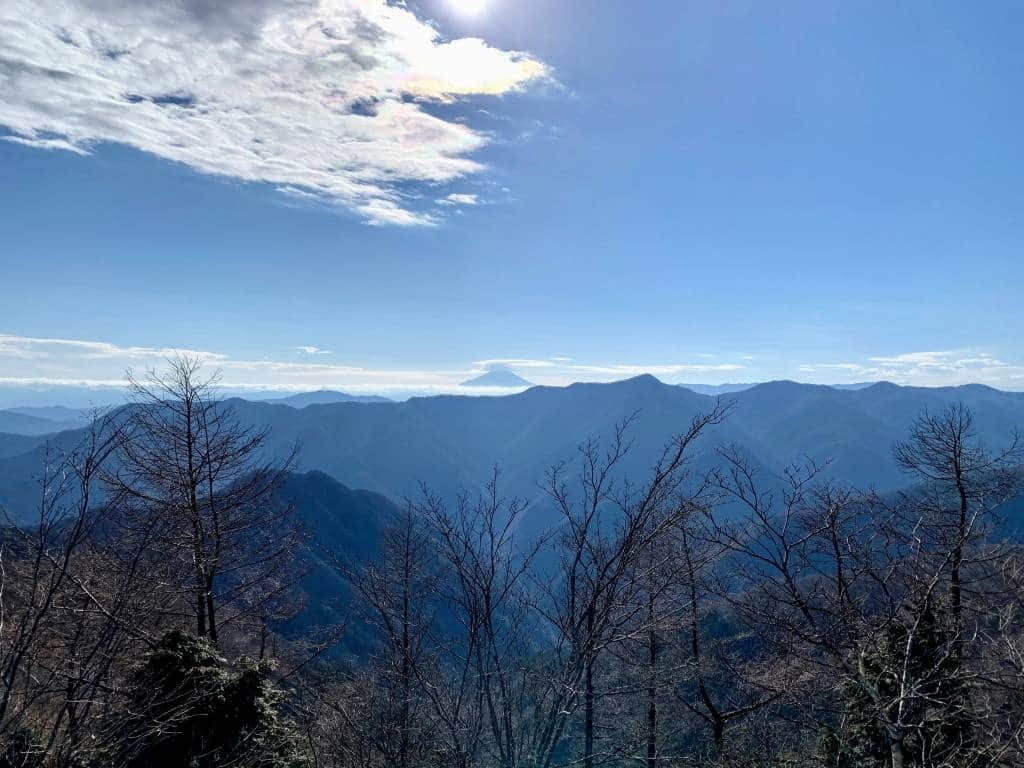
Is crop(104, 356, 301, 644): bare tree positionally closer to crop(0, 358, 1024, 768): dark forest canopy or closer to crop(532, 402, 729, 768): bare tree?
crop(0, 358, 1024, 768): dark forest canopy

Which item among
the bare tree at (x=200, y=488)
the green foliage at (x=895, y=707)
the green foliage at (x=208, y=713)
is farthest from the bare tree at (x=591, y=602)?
the bare tree at (x=200, y=488)

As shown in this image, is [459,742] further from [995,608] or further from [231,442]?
[995,608]

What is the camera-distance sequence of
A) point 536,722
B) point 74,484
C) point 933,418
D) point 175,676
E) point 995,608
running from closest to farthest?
1. point 74,484
2. point 536,722
3. point 175,676
4. point 995,608
5. point 933,418

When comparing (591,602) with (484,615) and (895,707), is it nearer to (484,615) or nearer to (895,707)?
(484,615)

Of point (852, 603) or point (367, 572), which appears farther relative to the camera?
point (852, 603)

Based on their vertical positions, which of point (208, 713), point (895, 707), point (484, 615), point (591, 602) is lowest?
point (895, 707)

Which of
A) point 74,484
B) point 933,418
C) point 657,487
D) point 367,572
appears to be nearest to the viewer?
point 74,484

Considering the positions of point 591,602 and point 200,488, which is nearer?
point 591,602

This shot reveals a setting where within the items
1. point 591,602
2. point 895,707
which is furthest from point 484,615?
point 895,707

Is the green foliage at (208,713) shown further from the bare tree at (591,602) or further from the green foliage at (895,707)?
the green foliage at (895,707)

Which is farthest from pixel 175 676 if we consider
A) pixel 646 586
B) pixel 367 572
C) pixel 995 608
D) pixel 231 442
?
pixel 995 608
